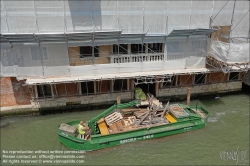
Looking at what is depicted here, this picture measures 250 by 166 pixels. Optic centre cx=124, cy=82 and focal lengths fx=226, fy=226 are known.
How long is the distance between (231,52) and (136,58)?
755cm

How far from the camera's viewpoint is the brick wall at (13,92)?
17406 millimetres

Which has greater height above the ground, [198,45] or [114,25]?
[114,25]

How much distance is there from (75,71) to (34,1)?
5.59 m

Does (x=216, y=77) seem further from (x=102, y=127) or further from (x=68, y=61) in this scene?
(x=68, y=61)

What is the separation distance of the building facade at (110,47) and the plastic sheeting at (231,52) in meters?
0.07

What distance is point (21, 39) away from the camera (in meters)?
15.4

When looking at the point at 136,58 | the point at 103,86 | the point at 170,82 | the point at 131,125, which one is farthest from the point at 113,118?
the point at 170,82

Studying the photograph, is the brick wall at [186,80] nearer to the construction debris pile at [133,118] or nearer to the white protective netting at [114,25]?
the white protective netting at [114,25]

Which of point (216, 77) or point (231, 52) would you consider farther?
point (216, 77)

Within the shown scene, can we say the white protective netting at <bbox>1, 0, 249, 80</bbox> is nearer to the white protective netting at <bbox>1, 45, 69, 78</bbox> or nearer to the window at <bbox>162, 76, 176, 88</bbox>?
the white protective netting at <bbox>1, 45, 69, 78</bbox>

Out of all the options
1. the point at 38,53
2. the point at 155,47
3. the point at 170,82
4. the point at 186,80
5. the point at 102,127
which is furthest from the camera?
the point at 186,80

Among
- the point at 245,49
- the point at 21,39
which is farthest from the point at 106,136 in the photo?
the point at 245,49

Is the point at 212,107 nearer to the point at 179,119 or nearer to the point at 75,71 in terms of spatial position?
the point at 179,119

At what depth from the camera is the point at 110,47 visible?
18266mm
